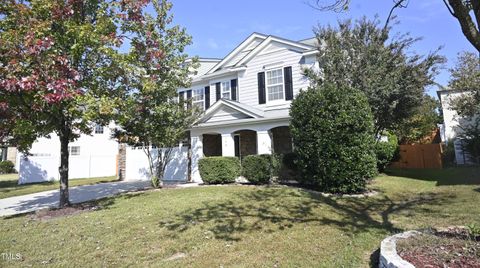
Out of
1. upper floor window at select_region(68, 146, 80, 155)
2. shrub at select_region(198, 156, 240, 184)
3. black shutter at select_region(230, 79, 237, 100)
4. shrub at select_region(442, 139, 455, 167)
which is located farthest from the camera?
upper floor window at select_region(68, 146, 80, 155)

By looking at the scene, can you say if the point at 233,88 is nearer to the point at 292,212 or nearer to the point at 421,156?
the point at 292,212

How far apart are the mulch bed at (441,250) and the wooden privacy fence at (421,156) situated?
57.2 ft

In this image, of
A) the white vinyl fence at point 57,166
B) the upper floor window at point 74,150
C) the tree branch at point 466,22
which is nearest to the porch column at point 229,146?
→ the tree branch at point 466,22

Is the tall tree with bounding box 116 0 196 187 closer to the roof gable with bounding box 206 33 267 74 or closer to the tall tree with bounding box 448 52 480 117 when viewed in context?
the roof gable with bounding box 206 33 267 74

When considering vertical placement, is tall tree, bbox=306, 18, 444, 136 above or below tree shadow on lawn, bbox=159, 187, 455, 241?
above

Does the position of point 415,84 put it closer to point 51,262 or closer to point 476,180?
point 476,180

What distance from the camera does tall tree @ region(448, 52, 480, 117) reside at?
19.0m

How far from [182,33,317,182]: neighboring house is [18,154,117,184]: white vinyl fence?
42.1 feet

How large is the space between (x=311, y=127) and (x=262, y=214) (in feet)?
13.4

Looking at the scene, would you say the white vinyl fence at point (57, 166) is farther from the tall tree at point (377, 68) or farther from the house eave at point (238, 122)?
the tall tree at point (377, 68)

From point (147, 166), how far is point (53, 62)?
12.7 m

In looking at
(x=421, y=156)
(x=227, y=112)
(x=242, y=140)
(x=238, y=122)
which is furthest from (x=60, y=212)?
(x=421, y=156)

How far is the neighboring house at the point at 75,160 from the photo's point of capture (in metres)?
23.3

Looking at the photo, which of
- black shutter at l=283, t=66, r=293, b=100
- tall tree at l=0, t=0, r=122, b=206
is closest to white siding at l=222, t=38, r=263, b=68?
black shutter at l=283, t=66, r=293, b=100
